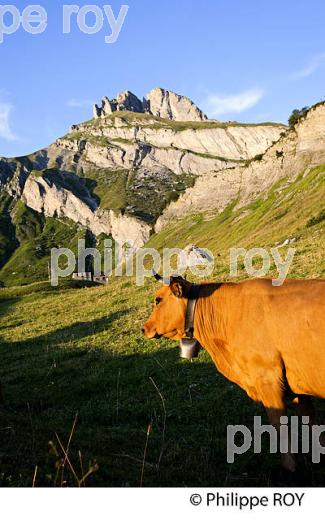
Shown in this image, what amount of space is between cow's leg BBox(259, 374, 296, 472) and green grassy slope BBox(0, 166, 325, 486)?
1.08ft

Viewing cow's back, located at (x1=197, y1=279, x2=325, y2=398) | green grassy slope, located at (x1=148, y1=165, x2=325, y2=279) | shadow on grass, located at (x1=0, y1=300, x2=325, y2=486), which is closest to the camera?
cow's back, located at (x1=197, y1=279, x2=325, y2=398)

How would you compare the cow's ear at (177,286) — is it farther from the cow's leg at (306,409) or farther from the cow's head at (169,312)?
the cow's leg at (306,409)

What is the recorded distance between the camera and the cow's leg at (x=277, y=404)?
7363 millimetres

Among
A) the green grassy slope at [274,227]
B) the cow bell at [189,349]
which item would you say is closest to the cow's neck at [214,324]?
the cow bell at [189,349]

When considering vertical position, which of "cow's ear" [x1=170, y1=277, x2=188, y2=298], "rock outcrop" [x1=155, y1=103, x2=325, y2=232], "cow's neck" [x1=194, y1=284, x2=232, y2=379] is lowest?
"cow's neck" [x1=194, y1=284, x2=232, y2=379]

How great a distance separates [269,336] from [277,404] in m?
1.16

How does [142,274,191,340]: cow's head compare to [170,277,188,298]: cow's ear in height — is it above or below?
below

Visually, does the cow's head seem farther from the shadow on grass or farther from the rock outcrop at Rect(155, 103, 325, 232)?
the rock outcrop at Rect(155, 103, 325, 232)

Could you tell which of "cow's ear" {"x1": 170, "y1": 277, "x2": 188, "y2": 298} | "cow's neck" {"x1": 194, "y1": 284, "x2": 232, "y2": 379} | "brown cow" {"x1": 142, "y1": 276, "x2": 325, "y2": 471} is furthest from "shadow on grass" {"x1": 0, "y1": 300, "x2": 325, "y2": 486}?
"cow's ear" {"x1": 170, "y1": 277, "x2": 188, "y2": 298}

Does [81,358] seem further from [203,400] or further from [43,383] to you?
[203,400]

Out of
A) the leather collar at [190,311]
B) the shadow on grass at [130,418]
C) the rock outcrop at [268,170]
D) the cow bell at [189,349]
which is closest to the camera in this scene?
the shadow on grass at [130,418]

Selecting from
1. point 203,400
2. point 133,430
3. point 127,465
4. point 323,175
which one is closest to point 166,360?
point 203,400

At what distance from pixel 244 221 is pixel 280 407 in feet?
369

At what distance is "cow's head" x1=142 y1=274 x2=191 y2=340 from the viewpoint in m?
9.34
